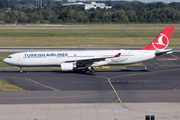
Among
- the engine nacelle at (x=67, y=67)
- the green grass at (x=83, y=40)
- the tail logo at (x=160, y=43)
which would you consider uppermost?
the tail logo at (x=160, y=43)

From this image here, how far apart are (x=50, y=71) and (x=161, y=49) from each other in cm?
2065

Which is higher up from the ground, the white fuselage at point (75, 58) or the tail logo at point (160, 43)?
the tail logo at point (160, 43)

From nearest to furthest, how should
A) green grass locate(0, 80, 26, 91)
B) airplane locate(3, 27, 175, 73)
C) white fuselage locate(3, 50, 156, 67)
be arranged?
1. green grass locate(0, 80, 26, 91)
2. airplane locate(3, 27, 175, 73)
3. white fuselage locate(3, 50, 156, 67)

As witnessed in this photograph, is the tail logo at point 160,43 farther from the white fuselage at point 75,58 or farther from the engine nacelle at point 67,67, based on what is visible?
the engine nacelle at point 67,67

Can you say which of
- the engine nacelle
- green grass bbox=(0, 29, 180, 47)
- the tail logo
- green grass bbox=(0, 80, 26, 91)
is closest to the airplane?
the engine nacelle

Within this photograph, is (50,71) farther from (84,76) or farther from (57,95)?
(57,95)

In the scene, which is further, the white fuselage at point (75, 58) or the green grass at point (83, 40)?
the green grass at point (83, 40)

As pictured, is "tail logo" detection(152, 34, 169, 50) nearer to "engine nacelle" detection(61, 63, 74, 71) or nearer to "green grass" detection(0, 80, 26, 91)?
"engine nacelle" detection(61, 63, 74, 71)

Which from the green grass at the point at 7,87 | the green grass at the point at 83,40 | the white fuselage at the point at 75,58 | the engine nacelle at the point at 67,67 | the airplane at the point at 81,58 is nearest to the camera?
the green grass at the point at 7,87

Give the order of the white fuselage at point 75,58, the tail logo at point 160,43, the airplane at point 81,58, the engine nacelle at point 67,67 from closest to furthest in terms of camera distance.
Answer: the engine nacelle at point 67,67, the airplane at point 81,58, the white fuselage at point 75,58, the tail logo at point 160,43

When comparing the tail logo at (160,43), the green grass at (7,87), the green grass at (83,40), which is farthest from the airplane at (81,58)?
the green grass at (83,40)

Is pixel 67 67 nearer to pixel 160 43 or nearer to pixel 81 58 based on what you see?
pixel 81 58

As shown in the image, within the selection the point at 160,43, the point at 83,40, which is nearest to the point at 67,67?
the point at 160,43
